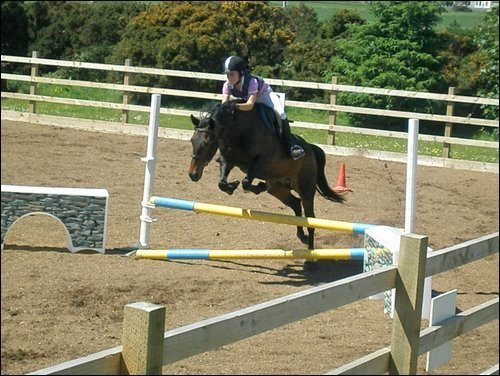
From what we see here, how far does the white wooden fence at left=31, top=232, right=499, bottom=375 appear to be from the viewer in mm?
2334

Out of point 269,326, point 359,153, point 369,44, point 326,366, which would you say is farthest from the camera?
point 359,153

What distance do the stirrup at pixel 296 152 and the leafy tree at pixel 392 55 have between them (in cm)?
443

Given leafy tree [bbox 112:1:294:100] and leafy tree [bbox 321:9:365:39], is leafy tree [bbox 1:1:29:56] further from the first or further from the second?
leafy tree [bbox 321:9:365:39]

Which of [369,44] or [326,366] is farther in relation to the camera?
[369,44]

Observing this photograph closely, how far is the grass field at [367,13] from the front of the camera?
12812 mm

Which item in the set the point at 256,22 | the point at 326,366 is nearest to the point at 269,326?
the point at 326,366

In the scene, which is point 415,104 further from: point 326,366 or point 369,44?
point 326,366

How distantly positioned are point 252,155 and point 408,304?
370 cm

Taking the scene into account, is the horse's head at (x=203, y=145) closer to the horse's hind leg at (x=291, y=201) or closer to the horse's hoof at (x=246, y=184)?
the horse's hoof at (x=246, y=184)

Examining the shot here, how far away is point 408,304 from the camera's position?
3.46 m

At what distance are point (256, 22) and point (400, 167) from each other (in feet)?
15.9

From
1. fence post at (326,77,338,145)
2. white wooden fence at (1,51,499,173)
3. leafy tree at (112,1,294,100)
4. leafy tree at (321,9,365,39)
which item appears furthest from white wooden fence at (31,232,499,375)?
leafy tree at (112,1,294,100)

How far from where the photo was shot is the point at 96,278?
657 cm

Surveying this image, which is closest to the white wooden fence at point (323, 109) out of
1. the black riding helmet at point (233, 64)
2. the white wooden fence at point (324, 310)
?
the black riding helmet at point (233, 64)
